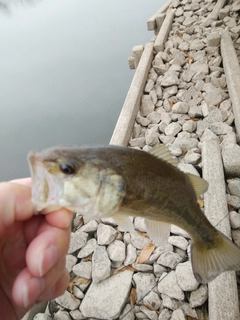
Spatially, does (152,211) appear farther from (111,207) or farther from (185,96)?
(185,96)

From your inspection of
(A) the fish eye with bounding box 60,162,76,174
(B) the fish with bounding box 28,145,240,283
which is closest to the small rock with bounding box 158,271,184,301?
(B) the fish with bounding box 28,145,240,283

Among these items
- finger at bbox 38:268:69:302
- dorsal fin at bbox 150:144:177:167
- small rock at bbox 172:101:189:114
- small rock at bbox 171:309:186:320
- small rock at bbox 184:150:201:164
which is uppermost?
dorsal fin at bbox 150:144:177:167

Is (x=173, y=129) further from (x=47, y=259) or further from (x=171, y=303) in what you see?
(x=47, y=259)

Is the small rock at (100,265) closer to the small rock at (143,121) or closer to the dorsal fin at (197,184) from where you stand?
the dorsal fin at (197,184)

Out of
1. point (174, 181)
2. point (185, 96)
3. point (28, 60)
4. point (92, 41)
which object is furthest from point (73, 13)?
point (174, 181)

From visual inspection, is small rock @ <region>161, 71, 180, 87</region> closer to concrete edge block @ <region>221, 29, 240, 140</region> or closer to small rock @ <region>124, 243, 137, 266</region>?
concrete edge block @ <region>221, 29, 240, 140</region>

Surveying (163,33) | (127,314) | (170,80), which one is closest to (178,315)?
(127,314)

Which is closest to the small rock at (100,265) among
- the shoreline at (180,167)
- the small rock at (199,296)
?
the shoreline at (180,167)
